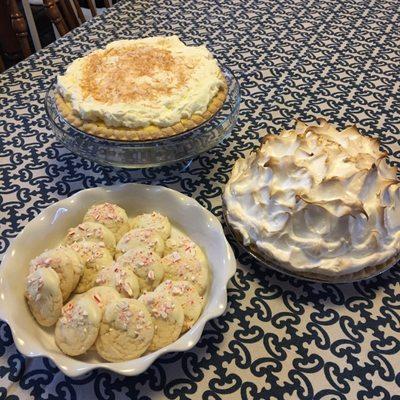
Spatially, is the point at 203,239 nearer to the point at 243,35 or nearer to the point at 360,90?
the point at 360,90

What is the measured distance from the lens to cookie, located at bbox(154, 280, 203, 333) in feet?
2.40

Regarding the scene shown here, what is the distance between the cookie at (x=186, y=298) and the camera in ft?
2.40

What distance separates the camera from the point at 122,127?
0.97m

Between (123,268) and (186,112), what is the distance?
403 mm

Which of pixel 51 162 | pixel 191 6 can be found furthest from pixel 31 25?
pixel 51 162

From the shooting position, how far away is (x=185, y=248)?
834 mm

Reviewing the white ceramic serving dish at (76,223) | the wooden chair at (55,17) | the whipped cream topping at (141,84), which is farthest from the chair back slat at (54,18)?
the white ceramic serving dish at (76,223)

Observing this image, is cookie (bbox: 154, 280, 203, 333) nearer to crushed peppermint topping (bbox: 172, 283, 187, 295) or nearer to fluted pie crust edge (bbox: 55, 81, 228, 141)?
crushed peppermint topping (bbox: 172, 283, 187, 295)

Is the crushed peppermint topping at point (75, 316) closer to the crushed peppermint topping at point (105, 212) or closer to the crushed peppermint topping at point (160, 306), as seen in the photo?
the crushed peppermint topping at point (160, 306)

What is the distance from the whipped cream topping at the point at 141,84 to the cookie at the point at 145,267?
32 centimetres

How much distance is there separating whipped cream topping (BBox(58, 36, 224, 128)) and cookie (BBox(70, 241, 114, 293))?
0.98 feet

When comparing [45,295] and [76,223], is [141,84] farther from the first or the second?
[45,295]

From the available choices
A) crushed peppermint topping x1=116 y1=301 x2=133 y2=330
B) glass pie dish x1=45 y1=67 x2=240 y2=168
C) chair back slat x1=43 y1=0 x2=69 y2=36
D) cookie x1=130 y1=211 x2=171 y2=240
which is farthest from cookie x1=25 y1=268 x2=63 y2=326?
chair back slat x1=43 y1=0 x2=69 y2=36

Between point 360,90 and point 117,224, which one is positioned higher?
point 117,224
